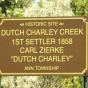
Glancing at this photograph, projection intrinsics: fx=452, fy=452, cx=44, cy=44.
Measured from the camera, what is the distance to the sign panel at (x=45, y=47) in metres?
11.5

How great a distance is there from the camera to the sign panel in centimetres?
1151

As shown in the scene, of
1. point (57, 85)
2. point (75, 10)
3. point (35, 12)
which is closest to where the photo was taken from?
point (35, 12)

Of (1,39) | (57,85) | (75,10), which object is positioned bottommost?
(57,85)

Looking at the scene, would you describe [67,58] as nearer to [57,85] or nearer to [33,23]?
[33,23]

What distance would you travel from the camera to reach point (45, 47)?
38.0 feet

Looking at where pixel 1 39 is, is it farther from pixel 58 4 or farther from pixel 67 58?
pixel 58 4

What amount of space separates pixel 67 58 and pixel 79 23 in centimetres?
97

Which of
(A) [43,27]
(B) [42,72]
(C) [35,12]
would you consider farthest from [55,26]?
(C) [35,12]

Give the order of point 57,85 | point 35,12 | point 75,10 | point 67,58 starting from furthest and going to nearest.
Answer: point 75,10 → point 57,85 → point 35,12 → point 67,58

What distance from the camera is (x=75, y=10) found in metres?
40.5

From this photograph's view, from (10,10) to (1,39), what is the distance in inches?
859

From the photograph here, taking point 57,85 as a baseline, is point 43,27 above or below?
above

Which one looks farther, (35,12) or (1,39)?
(35,12)

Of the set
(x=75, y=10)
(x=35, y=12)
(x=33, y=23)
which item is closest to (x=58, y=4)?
(x=35, y=12)
